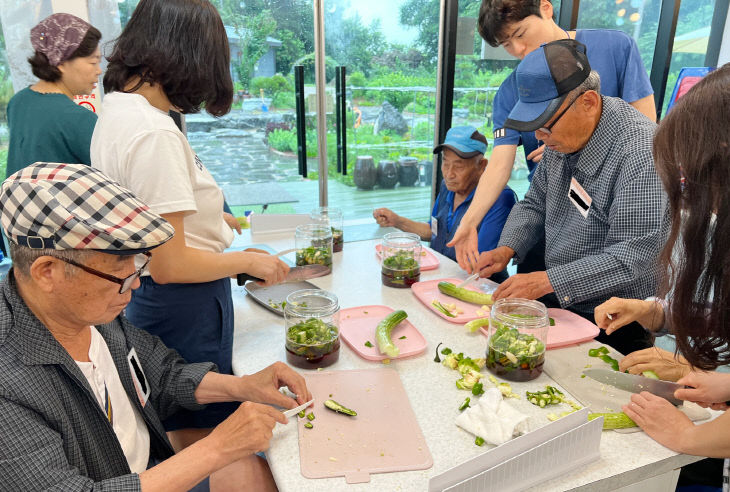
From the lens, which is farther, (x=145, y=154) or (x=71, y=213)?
(x=145, y=154)

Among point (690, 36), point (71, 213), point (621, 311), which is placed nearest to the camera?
point (71, 213)

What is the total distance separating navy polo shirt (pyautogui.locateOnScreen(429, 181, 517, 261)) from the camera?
2.54 m

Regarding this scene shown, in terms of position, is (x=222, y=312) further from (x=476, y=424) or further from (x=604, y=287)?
(x=604, y=287)

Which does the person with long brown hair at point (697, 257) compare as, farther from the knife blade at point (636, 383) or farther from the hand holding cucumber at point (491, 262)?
the hand holding cucumber at point (491, 262)

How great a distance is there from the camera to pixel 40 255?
39.5 inches

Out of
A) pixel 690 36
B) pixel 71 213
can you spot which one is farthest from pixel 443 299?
pixel 690 36

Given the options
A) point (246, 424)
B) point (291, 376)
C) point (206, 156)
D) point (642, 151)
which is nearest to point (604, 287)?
point (642, 151)

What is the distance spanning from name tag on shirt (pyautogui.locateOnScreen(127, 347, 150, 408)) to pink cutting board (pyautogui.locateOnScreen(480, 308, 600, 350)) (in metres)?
1.03

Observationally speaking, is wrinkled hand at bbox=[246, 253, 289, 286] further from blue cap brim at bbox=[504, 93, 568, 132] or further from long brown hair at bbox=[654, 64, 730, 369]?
long brown hair at bbox=[654, 64, 730, 369]

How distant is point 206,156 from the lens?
172 inches

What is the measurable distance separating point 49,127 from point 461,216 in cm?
210

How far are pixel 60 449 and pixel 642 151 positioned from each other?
5.89ft

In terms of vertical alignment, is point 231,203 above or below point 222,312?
below

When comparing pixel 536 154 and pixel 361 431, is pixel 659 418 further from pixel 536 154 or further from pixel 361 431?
pixel 536 154
